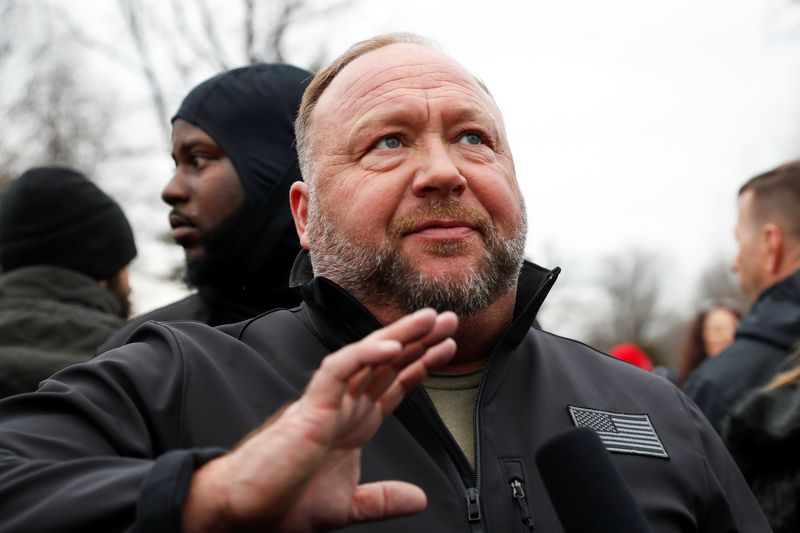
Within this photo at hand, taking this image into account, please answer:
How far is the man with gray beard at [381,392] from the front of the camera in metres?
1.62

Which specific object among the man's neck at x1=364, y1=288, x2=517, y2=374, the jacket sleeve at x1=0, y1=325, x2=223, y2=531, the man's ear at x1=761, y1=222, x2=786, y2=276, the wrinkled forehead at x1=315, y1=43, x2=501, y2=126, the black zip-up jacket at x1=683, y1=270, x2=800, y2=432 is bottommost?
the black zip-up jacket at x1=683, y1=270, x2=800, y2=432

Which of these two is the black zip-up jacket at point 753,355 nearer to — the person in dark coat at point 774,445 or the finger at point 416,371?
the person in dark coat at point 774,445

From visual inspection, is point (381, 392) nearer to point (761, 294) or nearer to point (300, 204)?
point (300, 204)

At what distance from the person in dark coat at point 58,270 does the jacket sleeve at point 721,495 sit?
232cm

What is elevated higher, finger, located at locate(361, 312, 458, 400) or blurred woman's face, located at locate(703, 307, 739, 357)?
finger, located at locate(361, 312, 458, 400)

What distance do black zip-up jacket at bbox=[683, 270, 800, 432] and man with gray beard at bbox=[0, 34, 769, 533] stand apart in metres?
1.36

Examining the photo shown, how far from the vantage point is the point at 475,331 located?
2.70 m

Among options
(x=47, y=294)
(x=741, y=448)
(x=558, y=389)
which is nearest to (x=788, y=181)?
(x=741, y=448)

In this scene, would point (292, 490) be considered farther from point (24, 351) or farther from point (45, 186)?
point (45, 186)

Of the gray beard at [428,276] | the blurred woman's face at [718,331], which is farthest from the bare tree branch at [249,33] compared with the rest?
the gray beard at [428,276]

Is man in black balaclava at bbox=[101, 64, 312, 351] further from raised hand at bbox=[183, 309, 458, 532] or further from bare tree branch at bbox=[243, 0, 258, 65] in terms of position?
bare tree branch at bbox=[243, 0, 258, 65]

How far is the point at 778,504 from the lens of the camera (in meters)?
3.28

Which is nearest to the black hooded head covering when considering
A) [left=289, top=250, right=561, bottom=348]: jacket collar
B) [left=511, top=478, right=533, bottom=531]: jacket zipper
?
[left=289, top=250, right=561, bottom=348]: jacket collar

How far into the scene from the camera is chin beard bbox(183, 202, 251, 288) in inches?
151
